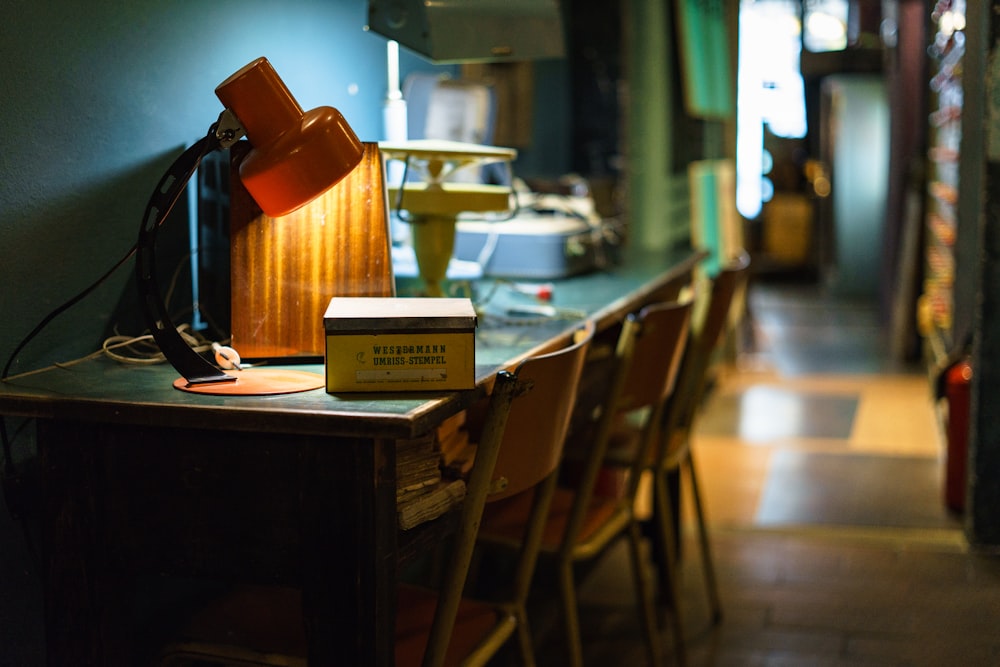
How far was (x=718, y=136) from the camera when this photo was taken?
595 centimetres

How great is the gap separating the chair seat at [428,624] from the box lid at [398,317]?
441 mm

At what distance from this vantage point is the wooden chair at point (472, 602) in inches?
63.1

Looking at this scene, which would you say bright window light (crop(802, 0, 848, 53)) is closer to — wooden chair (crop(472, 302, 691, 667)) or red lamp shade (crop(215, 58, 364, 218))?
wooden chair (crop(472, 302, 691, 667))

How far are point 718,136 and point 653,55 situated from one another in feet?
4.34

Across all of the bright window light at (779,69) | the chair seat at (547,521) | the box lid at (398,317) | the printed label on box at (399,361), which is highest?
the bright window light at (779,69)

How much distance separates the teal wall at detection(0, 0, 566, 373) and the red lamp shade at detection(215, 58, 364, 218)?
1.06 feet

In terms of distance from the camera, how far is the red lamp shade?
1.57m

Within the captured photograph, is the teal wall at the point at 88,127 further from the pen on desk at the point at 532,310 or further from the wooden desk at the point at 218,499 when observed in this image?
the pen on desk at the point at 532,310

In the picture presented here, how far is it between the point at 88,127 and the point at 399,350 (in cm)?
66

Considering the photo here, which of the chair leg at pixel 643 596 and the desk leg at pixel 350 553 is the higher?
the desk leg at pixel 350 553

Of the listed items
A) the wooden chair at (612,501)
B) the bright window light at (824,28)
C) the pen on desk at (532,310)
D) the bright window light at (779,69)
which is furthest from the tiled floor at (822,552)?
the bright window light at (824,28)

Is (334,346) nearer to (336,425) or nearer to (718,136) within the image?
(336,425)

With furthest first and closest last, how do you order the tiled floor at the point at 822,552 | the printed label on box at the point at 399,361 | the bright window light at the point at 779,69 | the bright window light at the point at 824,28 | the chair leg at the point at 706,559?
the bright window light at the point at 779,69
the bright window light at the point at 824,28
the chair leg at the point at 706,559
the tiled floor at the point at 822,552
the printed label on box at the point at 399,361

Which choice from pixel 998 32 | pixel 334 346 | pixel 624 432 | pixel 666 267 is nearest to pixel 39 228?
pixel 334 346
